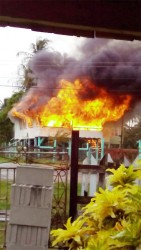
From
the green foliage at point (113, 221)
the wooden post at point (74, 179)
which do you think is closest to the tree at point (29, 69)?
the wooden post at point (74, 179)

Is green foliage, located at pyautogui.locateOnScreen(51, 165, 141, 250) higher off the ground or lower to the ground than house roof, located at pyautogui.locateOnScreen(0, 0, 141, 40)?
lower

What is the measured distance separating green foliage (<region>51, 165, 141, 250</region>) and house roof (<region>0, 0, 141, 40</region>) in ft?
1.74

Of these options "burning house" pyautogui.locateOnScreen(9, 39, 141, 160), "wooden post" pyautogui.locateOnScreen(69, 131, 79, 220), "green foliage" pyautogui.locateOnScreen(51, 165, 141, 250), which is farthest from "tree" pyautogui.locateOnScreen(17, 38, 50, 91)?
"green foliage" pyautogui.locateOnScreen(51, 165, 141, 250)

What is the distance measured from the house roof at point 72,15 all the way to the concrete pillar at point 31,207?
1351 millimetres

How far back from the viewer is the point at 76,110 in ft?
7.86

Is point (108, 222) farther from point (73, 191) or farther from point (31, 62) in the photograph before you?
point (73, 191)

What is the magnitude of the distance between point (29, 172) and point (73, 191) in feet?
1.04

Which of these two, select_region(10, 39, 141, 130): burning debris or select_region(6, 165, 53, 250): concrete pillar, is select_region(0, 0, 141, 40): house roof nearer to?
select_region(10, 39, 141, 130): burning debris

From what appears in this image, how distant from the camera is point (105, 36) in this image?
53.0 inches

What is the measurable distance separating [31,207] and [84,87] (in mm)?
852

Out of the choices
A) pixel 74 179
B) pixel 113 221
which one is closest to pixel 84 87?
pixel 74 179

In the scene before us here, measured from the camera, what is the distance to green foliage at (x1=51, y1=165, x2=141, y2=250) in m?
0.64

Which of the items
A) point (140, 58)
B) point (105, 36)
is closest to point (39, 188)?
point (140, 58)

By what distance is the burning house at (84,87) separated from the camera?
2.00m
